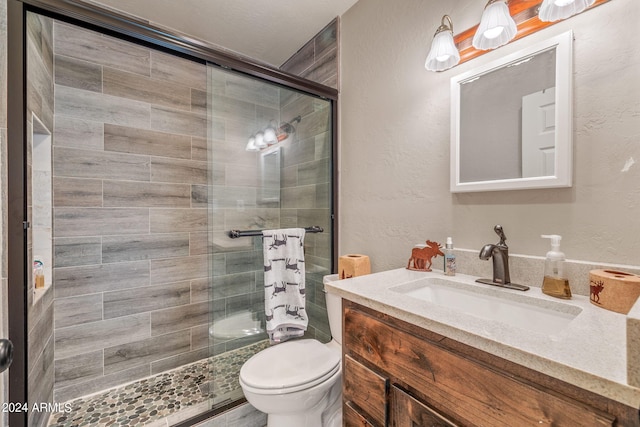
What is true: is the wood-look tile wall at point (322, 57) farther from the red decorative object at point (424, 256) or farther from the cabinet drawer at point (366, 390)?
the cabinet drawer at point (366, 390)

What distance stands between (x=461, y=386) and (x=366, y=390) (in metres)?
0.33

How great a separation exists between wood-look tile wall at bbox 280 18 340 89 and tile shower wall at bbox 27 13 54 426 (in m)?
1.47

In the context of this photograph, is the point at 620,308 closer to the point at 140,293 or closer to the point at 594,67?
the point at 594,67

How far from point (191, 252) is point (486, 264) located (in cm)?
186

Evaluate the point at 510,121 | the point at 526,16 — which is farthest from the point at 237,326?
the point at 526,16

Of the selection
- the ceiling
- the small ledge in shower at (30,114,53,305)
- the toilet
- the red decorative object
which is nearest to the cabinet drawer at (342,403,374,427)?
the toilet

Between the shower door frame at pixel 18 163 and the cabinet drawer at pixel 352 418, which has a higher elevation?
the shower door frame at pixel 18 163

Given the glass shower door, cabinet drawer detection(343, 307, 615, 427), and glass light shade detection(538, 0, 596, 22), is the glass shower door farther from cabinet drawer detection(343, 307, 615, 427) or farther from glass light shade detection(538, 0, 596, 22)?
glass light shade detection(538, 0, 596, 22)

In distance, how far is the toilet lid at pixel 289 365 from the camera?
1189mm

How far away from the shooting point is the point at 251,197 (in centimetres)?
158

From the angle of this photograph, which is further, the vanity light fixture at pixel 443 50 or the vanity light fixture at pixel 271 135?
the vanity light fixture at pixel 271 135

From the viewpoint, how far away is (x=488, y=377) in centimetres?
60

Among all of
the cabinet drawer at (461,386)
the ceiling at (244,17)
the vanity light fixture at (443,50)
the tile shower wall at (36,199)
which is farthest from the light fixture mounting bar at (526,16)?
the tile shower wall at (36,199)

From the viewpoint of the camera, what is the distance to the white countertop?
1.52 ft
